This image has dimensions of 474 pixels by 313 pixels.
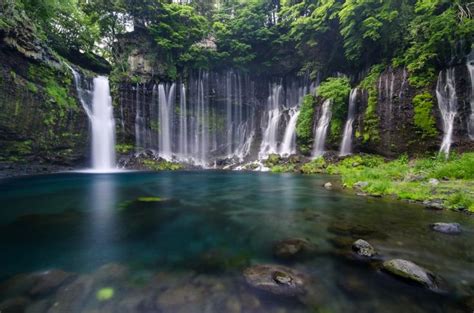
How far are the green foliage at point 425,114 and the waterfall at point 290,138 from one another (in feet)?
38.2

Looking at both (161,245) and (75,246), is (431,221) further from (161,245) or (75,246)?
(75,246)

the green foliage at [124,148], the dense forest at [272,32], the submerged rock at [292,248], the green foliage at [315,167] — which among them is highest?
the dense forest at [272,32]

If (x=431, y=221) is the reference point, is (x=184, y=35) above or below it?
above

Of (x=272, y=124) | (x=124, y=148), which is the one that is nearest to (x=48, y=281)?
(x=124, y=148)

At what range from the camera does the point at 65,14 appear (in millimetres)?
24109

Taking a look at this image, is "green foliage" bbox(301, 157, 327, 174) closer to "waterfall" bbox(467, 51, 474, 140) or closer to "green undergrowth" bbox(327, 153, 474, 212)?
"green undergrowth" bbox(327, 153, 474, 212)

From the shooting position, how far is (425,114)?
1697 cm

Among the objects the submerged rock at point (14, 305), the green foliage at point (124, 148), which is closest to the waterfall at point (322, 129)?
the green foliage at point (124, 148)

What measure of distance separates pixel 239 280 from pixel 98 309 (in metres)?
1.78

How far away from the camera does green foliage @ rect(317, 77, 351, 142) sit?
21828 millimetres

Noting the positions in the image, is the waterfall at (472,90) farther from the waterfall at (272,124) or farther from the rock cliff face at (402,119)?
the waterfall at (272,124)

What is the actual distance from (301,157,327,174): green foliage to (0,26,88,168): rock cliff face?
21.0 metres

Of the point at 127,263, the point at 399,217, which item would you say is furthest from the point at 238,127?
the point at 127,263

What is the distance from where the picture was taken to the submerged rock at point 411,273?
123 inches
